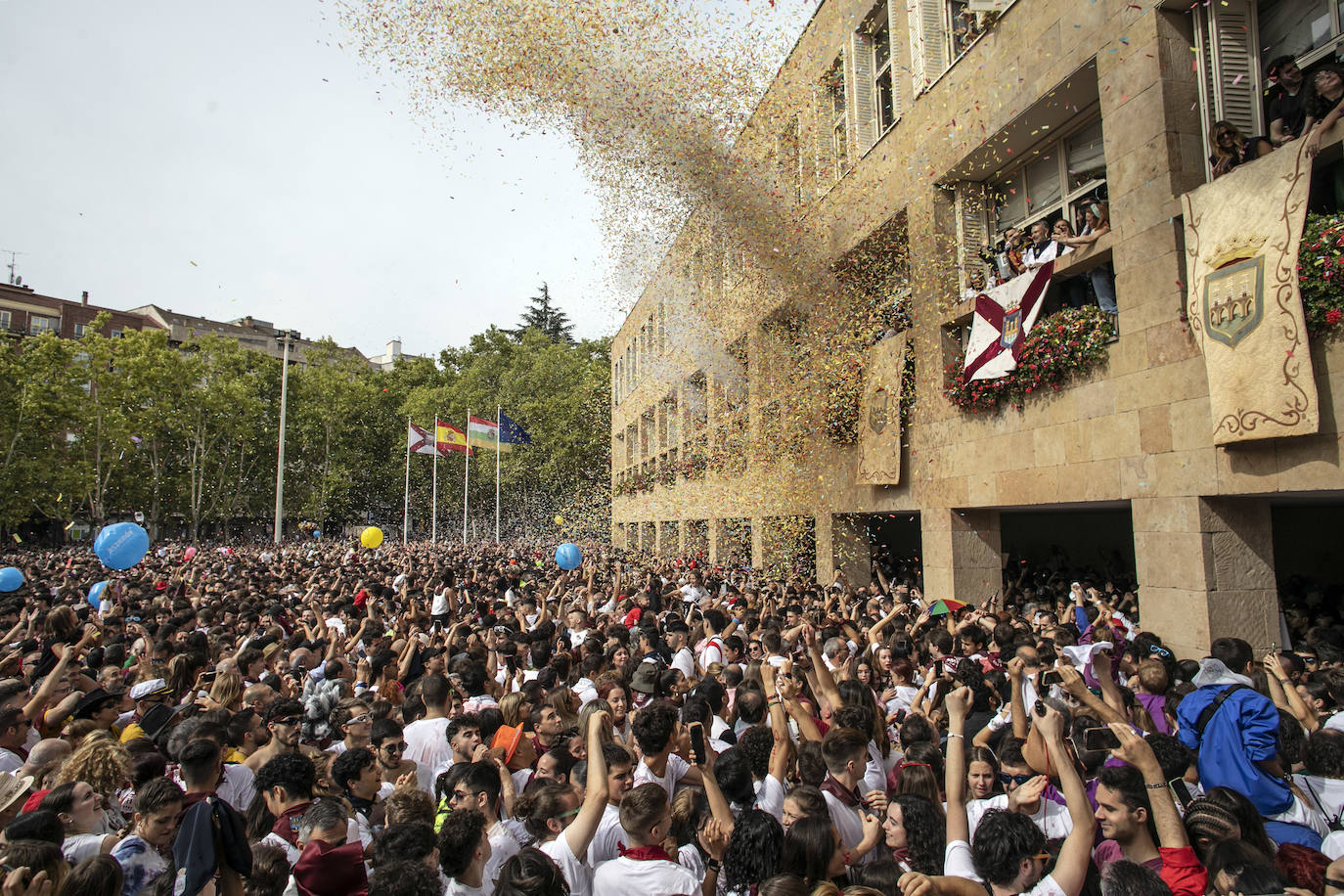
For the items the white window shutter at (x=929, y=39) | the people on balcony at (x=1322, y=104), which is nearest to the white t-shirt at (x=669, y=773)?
the people on balcony at (x=1322, y=104)

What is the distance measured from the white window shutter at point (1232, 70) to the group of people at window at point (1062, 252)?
1.53 m

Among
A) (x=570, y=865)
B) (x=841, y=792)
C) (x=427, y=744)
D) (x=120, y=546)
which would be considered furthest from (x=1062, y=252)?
(x=120, y=546)

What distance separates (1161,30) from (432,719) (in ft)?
32.8

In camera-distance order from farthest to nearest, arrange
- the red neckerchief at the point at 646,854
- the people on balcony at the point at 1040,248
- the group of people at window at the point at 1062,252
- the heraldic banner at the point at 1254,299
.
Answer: the people on balcony at the point at 1040,248
the group of people at window at the point at 1062,252
the heraldic banner at the point at 1254,299
the red neckerchief at the point at 646,854

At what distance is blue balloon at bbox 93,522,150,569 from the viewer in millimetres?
12305

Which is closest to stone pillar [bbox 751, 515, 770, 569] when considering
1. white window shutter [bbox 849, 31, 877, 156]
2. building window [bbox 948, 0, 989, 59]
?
white window shutter [bbox 849, 31, 877, 156]

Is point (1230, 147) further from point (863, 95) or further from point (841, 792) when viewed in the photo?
point (863, 95)

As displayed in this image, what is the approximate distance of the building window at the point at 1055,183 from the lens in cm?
1088

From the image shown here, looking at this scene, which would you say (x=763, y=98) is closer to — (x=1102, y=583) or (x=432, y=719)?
(x=1102, y=583)

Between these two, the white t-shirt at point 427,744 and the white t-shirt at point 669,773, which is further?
the white t-shirt at point 427,744

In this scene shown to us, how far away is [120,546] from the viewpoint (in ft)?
40.9

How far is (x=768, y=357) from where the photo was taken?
56.0ft

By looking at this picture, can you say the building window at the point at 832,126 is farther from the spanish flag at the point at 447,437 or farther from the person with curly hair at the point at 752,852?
the spanish flag at the point at 447,437

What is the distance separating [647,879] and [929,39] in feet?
45.0
